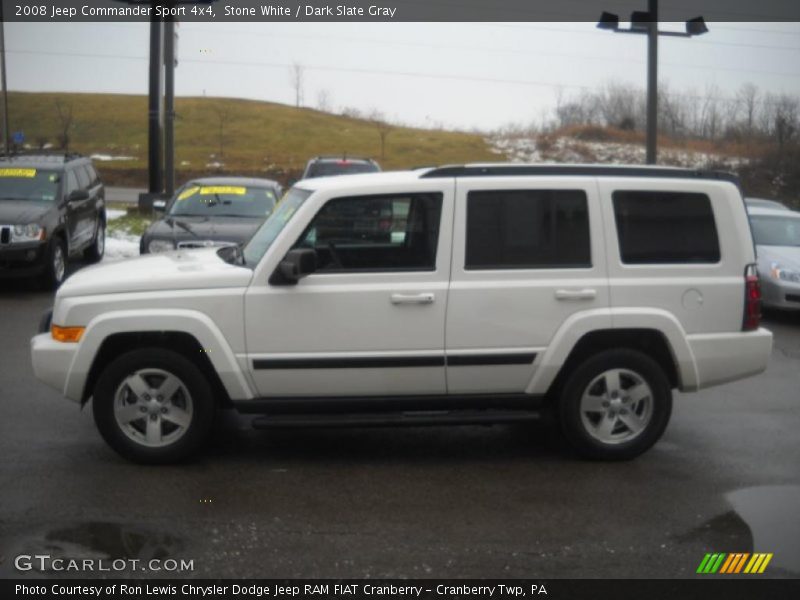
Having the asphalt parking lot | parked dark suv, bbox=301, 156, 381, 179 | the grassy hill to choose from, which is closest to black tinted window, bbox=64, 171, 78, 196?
parked dark suv, bbox=301, 156, 381, 179

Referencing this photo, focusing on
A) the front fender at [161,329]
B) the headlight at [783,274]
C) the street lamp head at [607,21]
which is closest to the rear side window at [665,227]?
the front fender at [161,329]

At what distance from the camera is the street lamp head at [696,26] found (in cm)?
2014

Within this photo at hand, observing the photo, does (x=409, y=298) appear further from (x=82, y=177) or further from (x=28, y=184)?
(x=82, y=177)

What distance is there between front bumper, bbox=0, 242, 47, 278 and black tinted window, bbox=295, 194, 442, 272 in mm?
8249

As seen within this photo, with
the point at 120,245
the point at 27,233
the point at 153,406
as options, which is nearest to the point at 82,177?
the point at 27,233

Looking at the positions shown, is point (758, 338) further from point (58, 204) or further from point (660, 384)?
Result: point (58, 204)

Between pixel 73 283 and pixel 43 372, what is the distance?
58cm

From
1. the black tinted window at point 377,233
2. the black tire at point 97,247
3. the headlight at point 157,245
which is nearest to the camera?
the black tinted window at point 377,233

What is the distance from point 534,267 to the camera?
6.35 meters

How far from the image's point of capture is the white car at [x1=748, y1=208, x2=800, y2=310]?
12828 millimetres

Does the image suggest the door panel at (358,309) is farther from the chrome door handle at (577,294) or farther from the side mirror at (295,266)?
the chrome door handle at (577,294)

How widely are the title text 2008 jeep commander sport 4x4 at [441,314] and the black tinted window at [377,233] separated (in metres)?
0.01

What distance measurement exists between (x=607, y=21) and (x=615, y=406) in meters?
15.0

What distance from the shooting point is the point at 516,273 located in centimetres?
631
